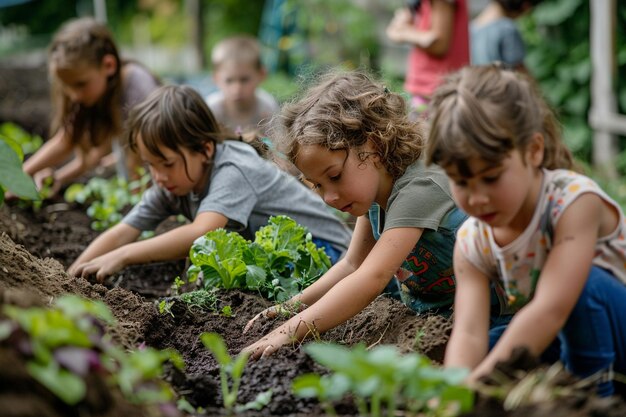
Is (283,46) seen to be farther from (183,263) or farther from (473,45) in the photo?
(183,263)

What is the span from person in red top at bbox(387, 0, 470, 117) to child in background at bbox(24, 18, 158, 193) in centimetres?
179

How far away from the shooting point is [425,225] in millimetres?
3092

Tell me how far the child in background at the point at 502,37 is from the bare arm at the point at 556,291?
3980 millimetres

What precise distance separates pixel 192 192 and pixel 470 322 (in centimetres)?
223

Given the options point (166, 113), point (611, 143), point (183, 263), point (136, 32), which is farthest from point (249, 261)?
point (136, 32)

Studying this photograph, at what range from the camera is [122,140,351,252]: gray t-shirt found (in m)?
4.15

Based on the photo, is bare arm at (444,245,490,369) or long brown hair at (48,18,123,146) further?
long brown hair at (48,18,123,146)

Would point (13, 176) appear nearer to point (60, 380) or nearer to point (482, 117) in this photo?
point (60, 380)

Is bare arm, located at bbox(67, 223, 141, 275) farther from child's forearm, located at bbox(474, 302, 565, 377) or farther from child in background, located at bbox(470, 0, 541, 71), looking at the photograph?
child in background, located at bbox(470, 0, 541, 71)

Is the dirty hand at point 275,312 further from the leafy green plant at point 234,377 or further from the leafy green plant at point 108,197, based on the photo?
the leafy green plant at point 108,197

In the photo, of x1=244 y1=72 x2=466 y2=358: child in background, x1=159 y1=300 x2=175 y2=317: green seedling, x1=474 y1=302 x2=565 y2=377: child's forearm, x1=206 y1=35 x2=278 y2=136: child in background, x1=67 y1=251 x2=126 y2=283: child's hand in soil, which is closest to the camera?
x1=474 y1=302 x2=565 y2=377: child's forearm

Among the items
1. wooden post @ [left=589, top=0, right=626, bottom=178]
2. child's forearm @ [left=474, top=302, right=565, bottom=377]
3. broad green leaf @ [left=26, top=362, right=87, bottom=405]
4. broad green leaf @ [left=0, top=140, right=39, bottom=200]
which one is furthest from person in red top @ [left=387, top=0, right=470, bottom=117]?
broad green leaf @ [left=26, top=362, right=87, bottom=405]

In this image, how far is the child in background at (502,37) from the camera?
244 inches

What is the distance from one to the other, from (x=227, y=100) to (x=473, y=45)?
1.87 m
